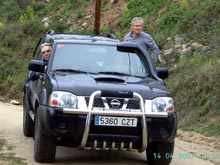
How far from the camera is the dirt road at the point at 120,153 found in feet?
26.0

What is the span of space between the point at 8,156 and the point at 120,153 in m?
1.67

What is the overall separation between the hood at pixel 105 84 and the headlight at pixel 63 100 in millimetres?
64

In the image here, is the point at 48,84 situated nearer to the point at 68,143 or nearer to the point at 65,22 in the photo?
the point at 68,143

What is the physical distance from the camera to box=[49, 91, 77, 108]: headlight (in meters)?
7.05

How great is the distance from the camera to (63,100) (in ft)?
23.2

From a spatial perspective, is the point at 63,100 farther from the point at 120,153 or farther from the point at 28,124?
the point at 28,124

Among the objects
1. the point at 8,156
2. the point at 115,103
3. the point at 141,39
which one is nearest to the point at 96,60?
the point at 115,103

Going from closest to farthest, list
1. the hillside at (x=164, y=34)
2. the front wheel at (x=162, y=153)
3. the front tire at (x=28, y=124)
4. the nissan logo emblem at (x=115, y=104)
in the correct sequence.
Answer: the nissan logo emblem at (x=115, y=104)
the front wheel at (x=162, y=153)
the front tire at (x=28, y=124)
the hillside at (x=164, y=34)

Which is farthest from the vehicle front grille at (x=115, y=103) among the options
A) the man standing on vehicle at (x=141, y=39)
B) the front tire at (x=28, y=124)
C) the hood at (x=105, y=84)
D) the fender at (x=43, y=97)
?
the man standing on vehicle at (x=141, y=39)

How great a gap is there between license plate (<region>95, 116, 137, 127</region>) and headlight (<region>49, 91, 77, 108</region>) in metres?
0.35

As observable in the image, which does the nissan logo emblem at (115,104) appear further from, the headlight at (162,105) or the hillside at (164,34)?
the hillside at (164,34)

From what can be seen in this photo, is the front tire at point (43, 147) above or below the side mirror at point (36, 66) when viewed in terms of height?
below

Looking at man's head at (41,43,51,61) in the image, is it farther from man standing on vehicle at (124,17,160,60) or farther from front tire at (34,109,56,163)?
man standing on vehicle at (124,17,160,60)

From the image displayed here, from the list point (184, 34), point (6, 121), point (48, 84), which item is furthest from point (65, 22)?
point (48, 84)
